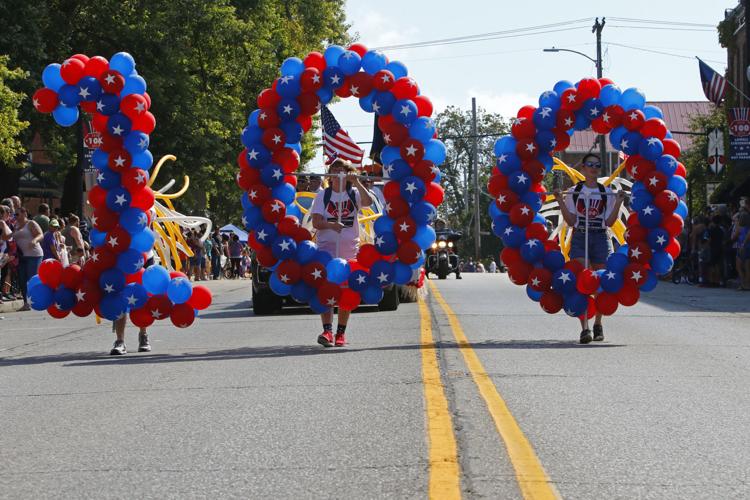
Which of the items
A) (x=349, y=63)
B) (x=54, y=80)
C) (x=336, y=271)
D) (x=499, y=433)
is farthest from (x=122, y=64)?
(x=499, y=433)

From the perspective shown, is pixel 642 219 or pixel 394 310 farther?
pixel 394 310

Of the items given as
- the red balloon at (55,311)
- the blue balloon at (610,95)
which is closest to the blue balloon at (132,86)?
the red balloon at (55,311)

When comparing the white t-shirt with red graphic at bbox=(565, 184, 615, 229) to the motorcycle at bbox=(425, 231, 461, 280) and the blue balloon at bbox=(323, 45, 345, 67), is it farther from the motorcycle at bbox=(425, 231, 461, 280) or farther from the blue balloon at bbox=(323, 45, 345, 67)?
the motorcycle at bbox=(425, 231, 461, 280)

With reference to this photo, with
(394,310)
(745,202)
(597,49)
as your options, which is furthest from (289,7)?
(394,310)

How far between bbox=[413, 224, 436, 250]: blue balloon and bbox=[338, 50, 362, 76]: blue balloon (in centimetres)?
188

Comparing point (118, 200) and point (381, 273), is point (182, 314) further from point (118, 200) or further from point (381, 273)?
point (381, 273)

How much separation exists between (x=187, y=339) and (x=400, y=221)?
121 inches

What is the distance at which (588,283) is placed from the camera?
13.5 meters

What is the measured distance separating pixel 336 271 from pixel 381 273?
0.49 meters

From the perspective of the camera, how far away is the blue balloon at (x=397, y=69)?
1374 cm

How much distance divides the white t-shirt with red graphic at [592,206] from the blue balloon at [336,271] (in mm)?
2579

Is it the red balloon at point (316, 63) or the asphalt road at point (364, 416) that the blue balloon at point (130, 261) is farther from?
the red balloon at point (316, 63)

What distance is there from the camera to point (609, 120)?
14.4m

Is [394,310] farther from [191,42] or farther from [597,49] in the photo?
[597,49]
